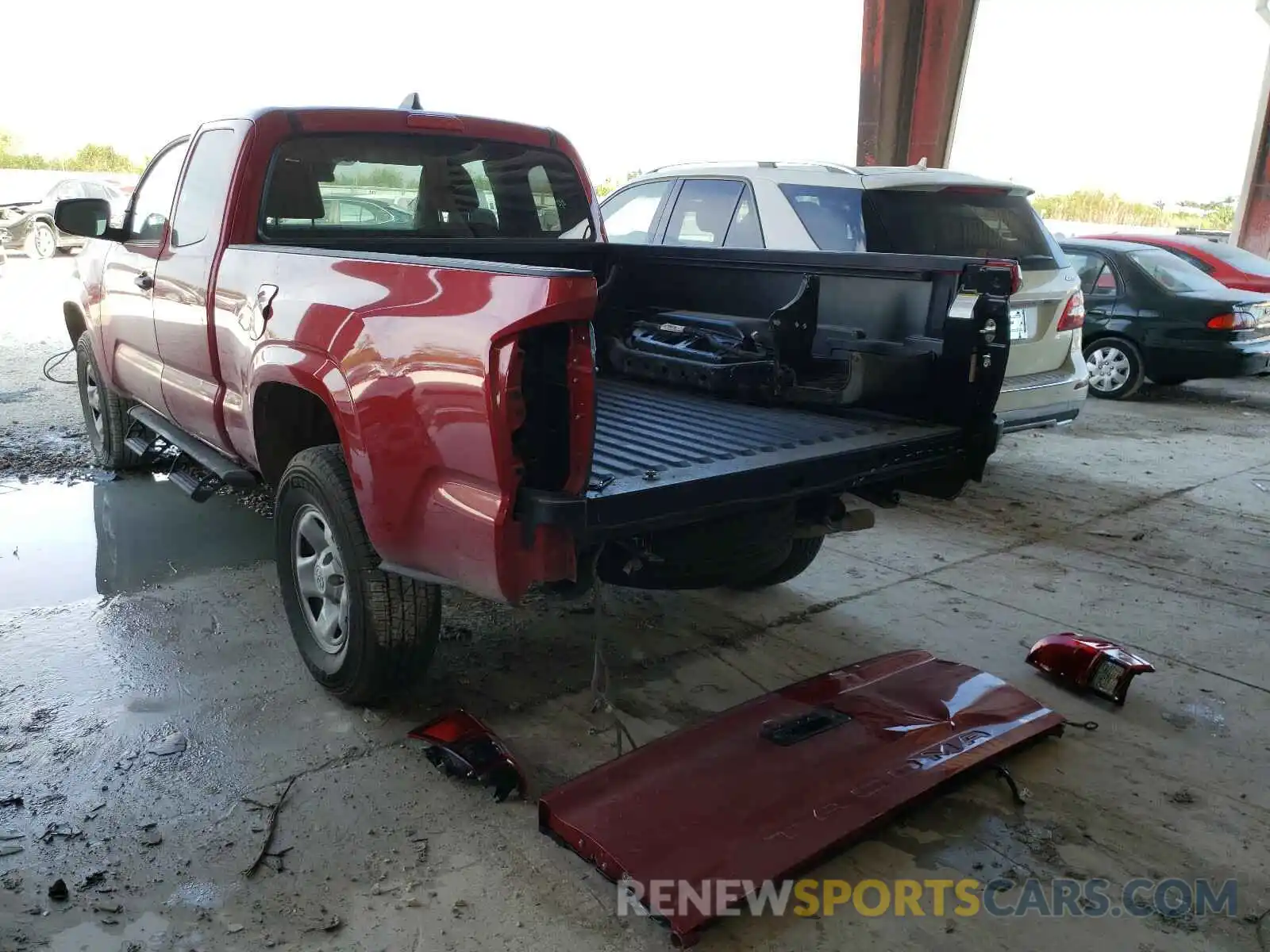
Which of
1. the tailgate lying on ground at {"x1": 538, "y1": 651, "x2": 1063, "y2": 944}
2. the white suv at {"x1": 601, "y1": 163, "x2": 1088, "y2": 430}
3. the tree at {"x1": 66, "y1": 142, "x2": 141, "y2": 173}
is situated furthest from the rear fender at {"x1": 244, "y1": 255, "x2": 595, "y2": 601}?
the tree at {"x1": 66, "y1": 142, "x2": 141, "y2": 173}

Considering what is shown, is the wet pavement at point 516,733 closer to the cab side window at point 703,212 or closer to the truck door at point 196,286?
the truck door at point 196,286

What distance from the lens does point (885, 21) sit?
12367mm

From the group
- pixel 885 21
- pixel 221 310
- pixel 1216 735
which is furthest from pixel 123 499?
pixel 885 21

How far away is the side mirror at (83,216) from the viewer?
4.69m

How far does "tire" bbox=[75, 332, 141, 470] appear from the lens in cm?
576

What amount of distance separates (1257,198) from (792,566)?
13.2 metres

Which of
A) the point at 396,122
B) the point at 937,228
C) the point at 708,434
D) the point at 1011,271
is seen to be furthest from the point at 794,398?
the point at 937,228

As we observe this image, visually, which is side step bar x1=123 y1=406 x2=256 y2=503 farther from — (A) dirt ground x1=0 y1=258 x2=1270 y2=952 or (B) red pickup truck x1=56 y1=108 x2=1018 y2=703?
(A) dirt ground x1=0 y1=258 x2=1270 y2=952

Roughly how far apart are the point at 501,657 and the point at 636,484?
1321mm

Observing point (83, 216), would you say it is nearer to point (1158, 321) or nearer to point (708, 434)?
point (708, 434)

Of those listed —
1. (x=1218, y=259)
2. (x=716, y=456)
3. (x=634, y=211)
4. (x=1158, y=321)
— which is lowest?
(x=1158, y=321)

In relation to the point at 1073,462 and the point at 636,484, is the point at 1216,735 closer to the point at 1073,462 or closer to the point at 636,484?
the point at 636,484

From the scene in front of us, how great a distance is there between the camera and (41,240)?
19672mm

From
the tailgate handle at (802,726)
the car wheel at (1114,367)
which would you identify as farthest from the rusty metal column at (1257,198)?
the tailgate handle at (802,726)
